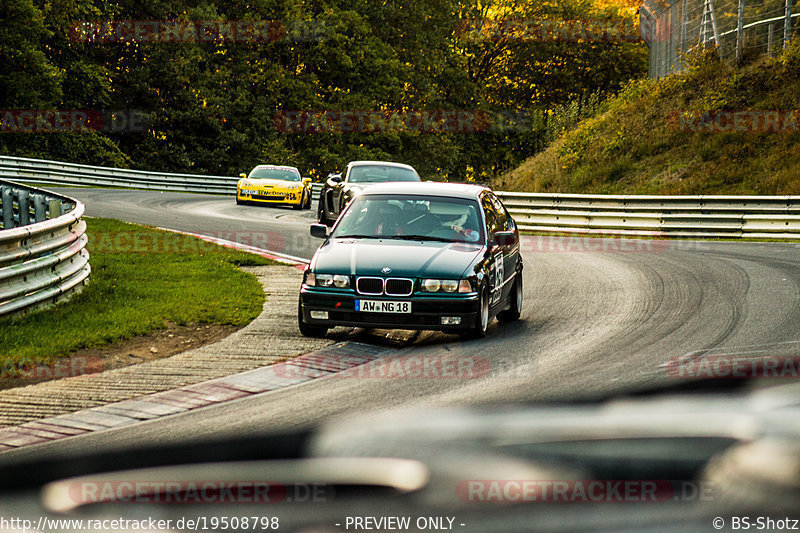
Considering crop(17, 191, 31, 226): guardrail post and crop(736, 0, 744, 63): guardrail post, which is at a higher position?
crop(736, 0, 744, 63): guardrail post

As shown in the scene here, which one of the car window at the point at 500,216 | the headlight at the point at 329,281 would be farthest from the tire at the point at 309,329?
the car window at the point at 500,216

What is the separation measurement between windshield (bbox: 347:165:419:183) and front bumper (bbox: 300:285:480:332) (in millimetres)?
12056

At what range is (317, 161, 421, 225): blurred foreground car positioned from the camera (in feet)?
67.1

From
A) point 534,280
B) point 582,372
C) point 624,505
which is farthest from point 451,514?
point 534,280

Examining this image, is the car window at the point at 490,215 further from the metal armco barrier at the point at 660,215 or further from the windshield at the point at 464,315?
the metal armco barrier at the point at 660,215

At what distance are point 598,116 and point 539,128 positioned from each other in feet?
83.4

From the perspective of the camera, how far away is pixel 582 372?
732 cm

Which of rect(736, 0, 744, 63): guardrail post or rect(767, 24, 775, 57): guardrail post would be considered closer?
rect(767, 24, 775, 57): guardrail post

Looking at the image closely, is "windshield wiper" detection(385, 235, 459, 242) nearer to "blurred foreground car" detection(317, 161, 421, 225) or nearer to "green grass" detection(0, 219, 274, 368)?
"green grass" detection(0, 219, 274, 368)

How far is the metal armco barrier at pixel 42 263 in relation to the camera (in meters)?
9.03

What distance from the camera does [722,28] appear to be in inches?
1160

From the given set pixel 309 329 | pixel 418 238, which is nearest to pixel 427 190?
pixel 418 238

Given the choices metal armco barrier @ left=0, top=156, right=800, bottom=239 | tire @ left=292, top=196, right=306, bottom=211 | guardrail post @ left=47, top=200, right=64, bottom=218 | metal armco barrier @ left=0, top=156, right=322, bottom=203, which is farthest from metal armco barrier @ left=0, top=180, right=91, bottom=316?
metal armco barrier @ left=0, top=156, right=322, bottom=203

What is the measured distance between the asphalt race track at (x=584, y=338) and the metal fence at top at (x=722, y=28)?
36.4ft
